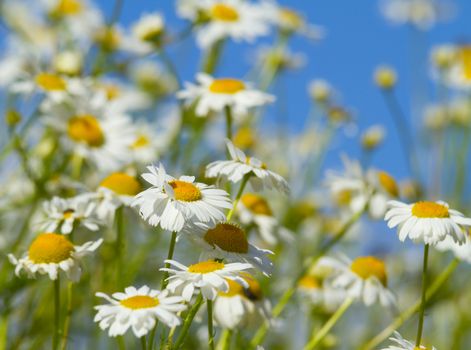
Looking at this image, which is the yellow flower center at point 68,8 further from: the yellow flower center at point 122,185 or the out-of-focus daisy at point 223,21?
the yellow flower center at point 122,185

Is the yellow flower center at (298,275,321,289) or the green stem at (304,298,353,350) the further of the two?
the yellow flower center at (298,275,321,289)

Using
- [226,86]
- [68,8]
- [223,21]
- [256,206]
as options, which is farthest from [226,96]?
[68,8]

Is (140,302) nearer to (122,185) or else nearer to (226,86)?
(122,185)

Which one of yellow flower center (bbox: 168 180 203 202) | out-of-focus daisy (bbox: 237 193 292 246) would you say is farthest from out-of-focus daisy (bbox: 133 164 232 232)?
out-of-focus daisy (bbox: 237 193 292 246)

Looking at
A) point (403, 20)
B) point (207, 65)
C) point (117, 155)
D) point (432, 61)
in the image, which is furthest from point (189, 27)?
point (403, 20)

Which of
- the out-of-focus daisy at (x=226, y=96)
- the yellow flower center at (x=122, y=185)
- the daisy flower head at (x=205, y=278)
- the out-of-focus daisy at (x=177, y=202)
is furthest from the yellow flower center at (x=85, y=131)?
the daisy flower head at (x=205, y=278)

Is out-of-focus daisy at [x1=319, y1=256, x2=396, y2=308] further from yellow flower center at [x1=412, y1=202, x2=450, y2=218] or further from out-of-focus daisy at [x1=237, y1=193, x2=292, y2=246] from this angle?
yellow flower center at [x1=412, y1=202, x2=450, y2=218]
